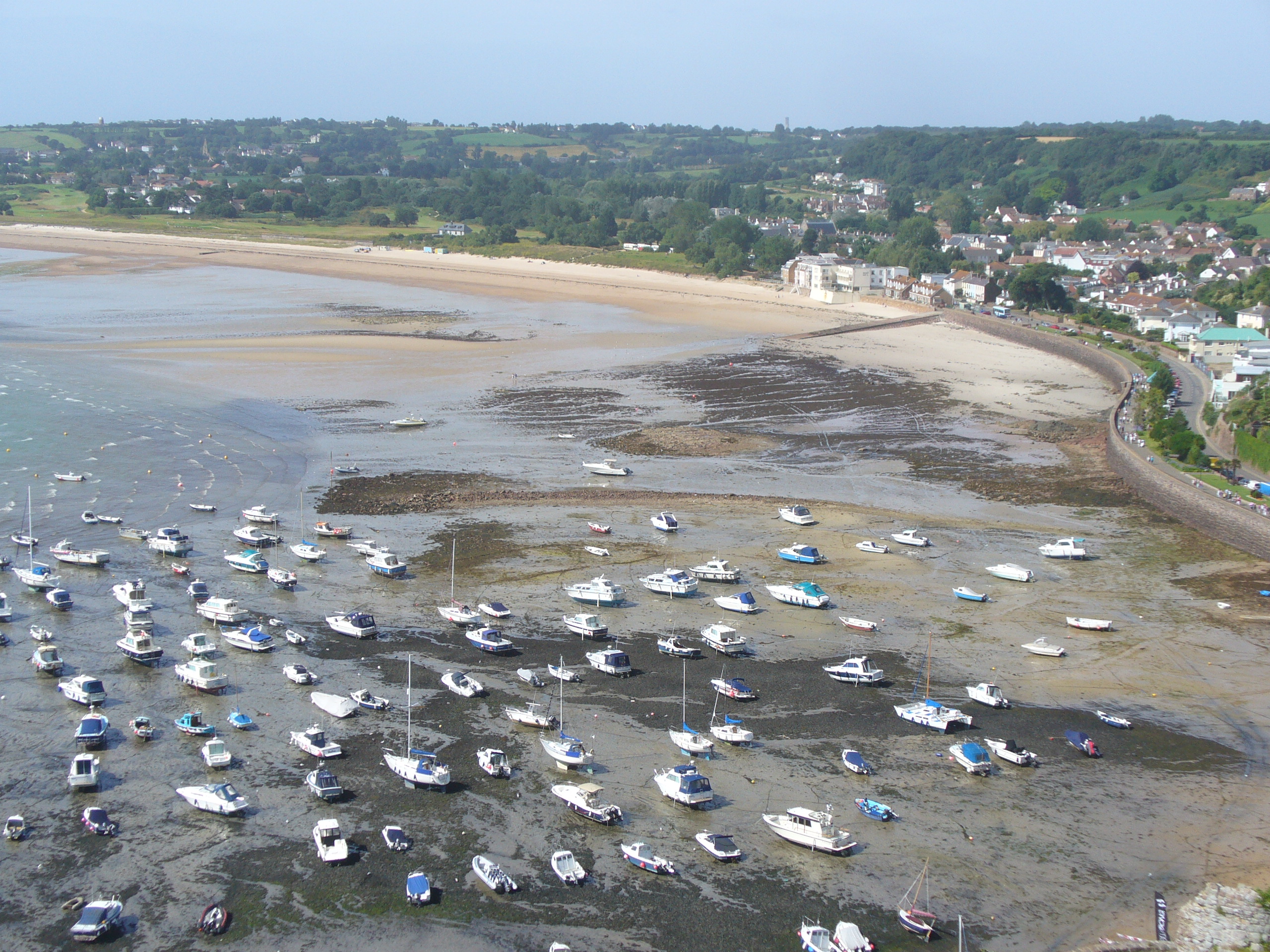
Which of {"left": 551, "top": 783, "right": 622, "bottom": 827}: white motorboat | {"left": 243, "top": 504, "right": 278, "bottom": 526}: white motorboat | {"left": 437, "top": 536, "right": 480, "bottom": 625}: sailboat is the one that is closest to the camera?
{"left": 551, "top": 783, "right": 622, "bottom": 827}: white motorboat

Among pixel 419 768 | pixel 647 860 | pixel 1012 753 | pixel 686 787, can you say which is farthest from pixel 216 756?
pixel 1012 753

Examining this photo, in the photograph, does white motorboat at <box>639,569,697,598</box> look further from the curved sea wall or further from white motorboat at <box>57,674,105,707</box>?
the curved sea wall

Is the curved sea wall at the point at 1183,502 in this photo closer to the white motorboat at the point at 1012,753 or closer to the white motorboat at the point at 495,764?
the white motorboat at the point at 1012,753

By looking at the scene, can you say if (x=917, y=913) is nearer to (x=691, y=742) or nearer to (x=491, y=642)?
(x=691, y=742)

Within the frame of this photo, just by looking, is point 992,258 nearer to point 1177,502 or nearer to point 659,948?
point 1177,502

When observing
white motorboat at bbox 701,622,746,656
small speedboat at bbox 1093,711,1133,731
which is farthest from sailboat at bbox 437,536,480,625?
small speedboat at bbox 1093,711,1133,731

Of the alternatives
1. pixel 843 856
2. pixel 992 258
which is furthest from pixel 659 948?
pixel 992 258
